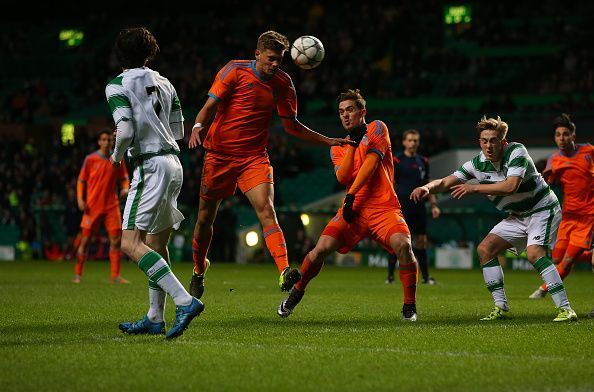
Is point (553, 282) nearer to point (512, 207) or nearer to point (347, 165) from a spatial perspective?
point (512, 207)

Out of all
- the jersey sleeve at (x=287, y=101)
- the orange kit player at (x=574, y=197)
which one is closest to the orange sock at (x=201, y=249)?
the jersey sleeve at (x=287, y=101)

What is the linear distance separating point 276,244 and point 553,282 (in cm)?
265

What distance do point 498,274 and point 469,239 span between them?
13847mm

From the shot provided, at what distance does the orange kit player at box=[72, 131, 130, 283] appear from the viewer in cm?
1588

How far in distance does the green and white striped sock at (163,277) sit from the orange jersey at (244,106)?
8.40ft

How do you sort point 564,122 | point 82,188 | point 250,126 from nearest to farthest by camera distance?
1. point 250,126
2. point 564,122
3. point 82,188

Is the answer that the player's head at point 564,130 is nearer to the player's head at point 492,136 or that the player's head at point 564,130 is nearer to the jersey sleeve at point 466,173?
the jersey sleeve at point 466,173

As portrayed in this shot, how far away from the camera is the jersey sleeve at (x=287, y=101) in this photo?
9891 mm

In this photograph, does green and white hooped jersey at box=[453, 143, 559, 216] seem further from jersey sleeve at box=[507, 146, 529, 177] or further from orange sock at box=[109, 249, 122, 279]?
orange sock at box=[109, 249, 122, 279]

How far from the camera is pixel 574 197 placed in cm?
1242

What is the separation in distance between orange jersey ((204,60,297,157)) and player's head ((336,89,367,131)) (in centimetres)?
73

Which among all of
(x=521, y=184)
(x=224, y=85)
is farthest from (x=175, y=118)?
(x=521, y=184)

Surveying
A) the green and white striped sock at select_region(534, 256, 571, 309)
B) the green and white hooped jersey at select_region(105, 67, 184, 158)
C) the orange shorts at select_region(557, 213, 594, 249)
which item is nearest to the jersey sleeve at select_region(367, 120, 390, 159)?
the green and white striped sock at select_region(534, 256, 571, 309)

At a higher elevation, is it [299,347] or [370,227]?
[370,227]
